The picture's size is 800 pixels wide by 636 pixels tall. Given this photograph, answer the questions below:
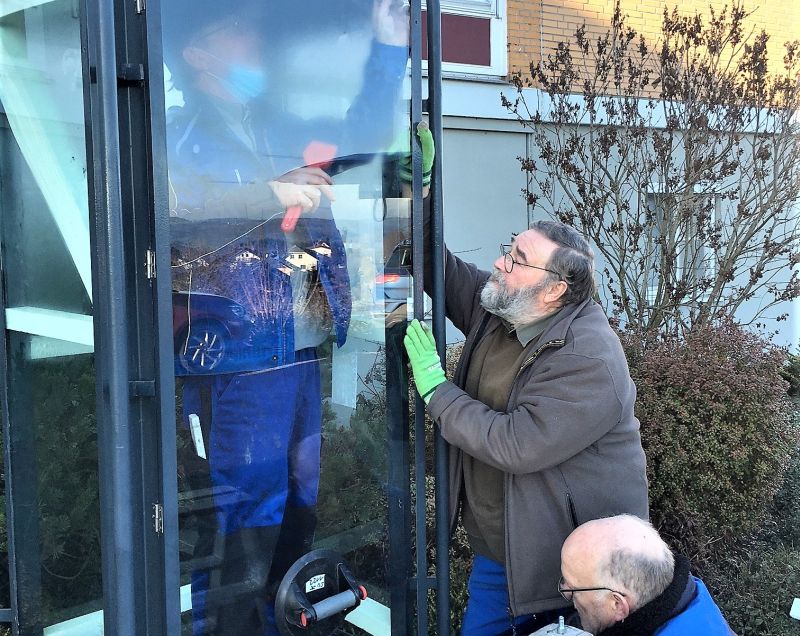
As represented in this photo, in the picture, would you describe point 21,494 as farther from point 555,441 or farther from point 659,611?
point 659,611

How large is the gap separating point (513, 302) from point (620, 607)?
85cm

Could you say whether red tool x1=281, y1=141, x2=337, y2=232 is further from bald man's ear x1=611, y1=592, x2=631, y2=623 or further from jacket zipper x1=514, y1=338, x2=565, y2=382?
bald man's ear x1=611, y1=592, x2=631, y2=623

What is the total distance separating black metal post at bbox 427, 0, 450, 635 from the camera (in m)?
2.05

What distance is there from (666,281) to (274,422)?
417cm

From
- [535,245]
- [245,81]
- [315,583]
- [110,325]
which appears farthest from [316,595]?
[245,81]

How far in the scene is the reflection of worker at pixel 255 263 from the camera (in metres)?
1.64

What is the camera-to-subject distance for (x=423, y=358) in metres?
2.05

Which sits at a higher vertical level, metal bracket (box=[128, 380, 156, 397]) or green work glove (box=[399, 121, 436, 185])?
green work glove (box=[399, 121, 436, 185])

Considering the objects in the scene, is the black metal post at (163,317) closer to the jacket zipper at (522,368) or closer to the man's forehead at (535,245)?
the jacket zipper at (522,368)

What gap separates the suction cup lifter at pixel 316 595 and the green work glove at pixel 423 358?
51 cm

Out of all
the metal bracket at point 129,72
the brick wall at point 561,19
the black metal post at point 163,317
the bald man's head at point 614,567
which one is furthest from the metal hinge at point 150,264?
the brick wall at point 561,19

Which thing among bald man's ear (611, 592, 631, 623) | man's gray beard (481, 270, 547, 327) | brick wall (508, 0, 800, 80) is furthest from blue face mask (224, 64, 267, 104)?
brick wall (508, 0, 800, 80)

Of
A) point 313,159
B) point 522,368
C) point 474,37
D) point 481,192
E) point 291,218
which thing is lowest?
point 522,368

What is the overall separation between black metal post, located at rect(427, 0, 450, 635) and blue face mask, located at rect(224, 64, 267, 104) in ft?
1.65
